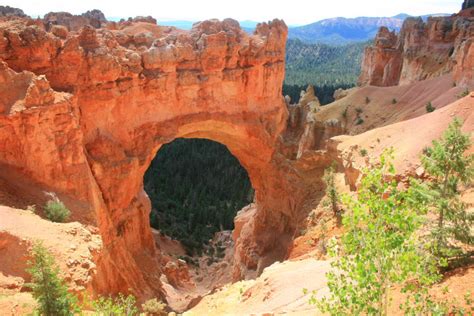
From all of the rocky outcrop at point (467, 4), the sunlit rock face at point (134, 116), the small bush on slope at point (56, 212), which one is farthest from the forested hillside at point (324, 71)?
the small bush on slope at point (56, 212)

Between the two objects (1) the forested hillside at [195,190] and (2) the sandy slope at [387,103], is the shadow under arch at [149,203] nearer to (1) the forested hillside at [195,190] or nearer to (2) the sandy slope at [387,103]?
(1) the forested hillside at [195,190]

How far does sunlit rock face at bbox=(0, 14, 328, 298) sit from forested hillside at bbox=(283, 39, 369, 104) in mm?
56699

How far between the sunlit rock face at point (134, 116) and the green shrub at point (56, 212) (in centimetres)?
141

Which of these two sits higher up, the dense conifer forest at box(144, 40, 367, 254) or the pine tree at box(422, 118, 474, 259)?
the pine tree at box(422, 118, 474, 259)

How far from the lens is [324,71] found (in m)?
152

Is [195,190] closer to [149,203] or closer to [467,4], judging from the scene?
[149,203]

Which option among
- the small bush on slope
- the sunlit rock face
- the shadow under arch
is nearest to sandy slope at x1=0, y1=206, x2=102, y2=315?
the small bush on slope

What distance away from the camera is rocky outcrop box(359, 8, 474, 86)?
47.2 m

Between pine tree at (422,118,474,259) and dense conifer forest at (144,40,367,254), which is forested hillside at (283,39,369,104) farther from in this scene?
pine tree at (422,118,474,259)

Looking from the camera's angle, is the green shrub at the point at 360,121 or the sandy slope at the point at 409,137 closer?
the sandy slope at the point at 409,137

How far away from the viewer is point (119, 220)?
22.4m

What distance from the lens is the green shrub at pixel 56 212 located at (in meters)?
14.7

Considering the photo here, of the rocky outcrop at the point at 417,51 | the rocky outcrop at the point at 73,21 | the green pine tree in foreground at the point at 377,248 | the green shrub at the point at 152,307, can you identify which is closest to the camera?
the green pine tree in foreground at the point at 377,248

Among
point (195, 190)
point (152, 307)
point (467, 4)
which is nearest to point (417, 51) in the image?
point (467, 4)
